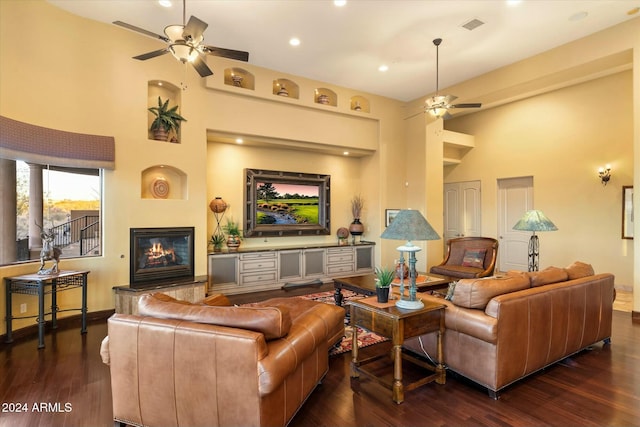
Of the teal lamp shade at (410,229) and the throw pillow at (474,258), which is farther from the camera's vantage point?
the throw pillow at (474,258)

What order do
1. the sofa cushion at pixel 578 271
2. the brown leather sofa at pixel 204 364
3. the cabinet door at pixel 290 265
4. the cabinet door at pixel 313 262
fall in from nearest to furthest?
the brown leather sofa at pixel 204 364 < the sofa cushion at pixel 578 271 < the cabinet door at pixel 290 265 < the cabinet door at pixel 313 262

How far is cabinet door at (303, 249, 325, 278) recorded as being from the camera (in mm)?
6770

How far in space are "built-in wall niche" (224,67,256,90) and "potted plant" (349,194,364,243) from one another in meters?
3.47

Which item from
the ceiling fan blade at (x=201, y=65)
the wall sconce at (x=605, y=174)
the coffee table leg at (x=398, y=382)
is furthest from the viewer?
the wall sconce at (x=605, y=174)

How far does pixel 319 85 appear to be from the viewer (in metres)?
6.76

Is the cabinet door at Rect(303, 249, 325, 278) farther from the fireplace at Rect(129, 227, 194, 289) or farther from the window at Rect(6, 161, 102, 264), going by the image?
the window at Rect(6, 161, 102, 264)

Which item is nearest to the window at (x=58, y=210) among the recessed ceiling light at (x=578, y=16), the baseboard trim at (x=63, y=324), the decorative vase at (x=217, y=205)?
the baseboard trim at (x=63, y=324)

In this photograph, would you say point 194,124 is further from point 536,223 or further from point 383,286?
point 536,223

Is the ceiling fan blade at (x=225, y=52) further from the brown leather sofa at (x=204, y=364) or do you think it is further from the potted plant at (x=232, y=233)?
the potted plant at (x=232, y=233)

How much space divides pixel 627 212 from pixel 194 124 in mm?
7814

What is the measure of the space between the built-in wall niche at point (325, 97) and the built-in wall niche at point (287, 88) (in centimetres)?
45

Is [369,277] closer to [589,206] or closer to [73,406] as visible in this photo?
[73,406]

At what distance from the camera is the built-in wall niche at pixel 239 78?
604cm

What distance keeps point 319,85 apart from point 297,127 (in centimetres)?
106
